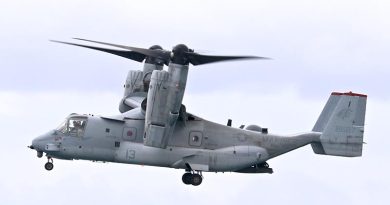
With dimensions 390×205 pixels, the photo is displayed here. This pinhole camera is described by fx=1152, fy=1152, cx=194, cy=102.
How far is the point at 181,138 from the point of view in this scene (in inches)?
2162

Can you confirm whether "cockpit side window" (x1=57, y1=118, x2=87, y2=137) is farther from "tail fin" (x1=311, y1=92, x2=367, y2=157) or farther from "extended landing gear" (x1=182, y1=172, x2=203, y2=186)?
"tail fin" (x1=311, y1=92, x2=367, y2=157)

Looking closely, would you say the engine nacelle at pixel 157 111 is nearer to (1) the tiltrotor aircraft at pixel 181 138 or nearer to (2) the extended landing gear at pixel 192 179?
(1) the tiltrotor aircraft at pixel 181 138

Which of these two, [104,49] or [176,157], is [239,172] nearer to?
[176,157]

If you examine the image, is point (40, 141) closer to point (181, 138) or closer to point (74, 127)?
point (74, 127)

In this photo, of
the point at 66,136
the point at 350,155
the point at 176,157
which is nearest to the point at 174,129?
the point at 176,157

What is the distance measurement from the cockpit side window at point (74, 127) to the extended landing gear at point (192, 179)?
5370 mm

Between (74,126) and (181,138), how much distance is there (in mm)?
5112

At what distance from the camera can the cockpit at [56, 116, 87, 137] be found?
54531 mm

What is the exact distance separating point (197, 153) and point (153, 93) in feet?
15.8

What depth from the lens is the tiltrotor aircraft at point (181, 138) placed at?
52156mm

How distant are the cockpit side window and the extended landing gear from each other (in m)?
5.37

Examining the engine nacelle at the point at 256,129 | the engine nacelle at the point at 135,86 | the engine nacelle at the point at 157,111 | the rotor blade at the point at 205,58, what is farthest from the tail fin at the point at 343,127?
the engine nacelle at the point at 135,86

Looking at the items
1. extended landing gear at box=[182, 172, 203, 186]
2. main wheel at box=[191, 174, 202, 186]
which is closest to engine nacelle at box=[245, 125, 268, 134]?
extended landing gear at box=[182, 172, 203, 186]

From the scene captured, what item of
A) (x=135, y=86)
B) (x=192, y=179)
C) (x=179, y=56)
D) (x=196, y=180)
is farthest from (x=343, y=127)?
(x=135, y=86)
